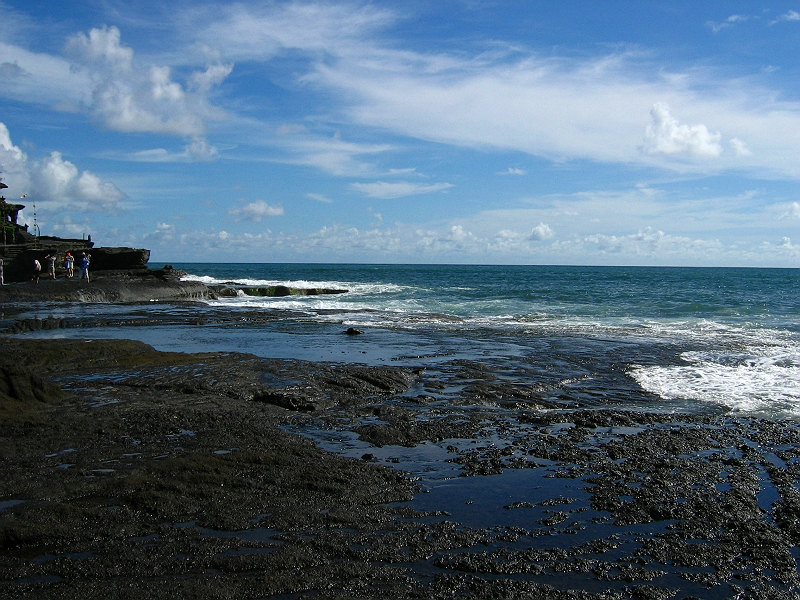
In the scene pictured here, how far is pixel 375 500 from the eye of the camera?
6203 mm

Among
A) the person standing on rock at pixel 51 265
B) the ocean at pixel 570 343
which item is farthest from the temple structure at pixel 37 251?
the ocean at pixel 570 343

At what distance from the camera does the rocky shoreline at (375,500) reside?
474 cm

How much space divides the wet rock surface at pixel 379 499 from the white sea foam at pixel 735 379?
1.56 m

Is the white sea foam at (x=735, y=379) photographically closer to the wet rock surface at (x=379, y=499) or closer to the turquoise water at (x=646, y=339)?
the turquoise water at (x=646, y=339)

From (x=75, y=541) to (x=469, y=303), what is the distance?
3346cm

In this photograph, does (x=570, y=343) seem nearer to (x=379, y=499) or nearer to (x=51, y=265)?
(x=379, y=499)

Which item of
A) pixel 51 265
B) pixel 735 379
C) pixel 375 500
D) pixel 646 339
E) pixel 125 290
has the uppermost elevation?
pixel 51 265

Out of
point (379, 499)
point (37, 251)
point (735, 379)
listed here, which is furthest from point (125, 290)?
point (379, 499)

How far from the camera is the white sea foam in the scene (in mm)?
11102

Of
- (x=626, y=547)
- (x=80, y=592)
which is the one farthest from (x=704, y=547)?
(x=80, y=592)

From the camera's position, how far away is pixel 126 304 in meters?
32.1

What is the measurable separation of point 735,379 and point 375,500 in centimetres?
1006

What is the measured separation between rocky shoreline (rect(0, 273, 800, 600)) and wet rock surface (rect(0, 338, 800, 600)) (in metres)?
0.02

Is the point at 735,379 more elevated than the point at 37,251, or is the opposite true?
the point at 37,251
